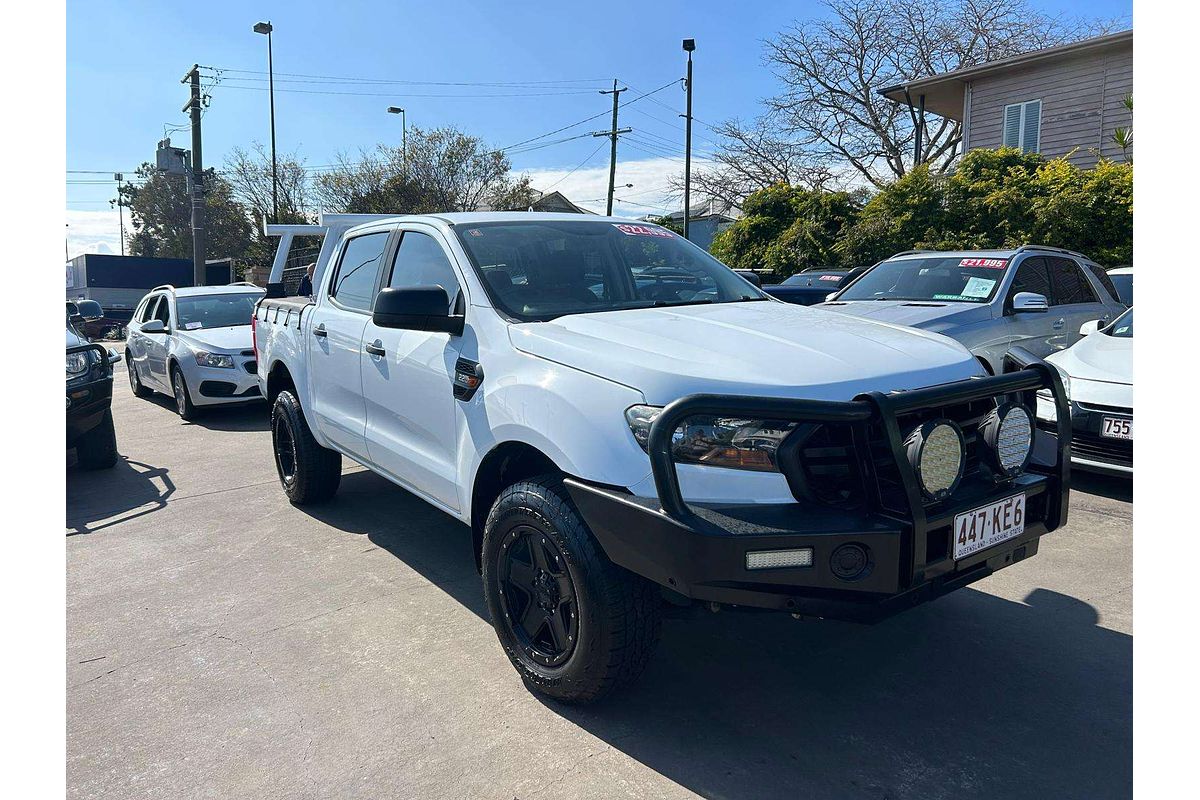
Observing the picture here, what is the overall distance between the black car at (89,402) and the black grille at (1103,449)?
701 centimetres

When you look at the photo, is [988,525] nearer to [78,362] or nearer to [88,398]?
[88,398]

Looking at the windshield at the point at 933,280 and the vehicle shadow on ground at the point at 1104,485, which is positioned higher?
the windshield at the point at 933,280

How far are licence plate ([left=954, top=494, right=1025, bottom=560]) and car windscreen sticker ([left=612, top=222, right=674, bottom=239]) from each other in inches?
85.8

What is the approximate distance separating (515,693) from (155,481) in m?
4.70

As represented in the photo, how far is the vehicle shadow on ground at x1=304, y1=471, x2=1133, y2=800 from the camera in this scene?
2.58m

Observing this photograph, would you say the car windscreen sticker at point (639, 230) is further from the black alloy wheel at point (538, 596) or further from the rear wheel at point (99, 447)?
the rear wheel at point (99, 447)

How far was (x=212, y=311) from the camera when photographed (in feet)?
34.5

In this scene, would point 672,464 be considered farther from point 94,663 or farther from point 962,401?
point 94,663

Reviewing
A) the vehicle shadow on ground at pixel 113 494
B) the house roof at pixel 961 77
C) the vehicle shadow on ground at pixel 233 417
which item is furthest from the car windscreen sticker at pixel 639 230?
the house roof at pixel 961 77

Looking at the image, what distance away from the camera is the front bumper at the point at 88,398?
629cm

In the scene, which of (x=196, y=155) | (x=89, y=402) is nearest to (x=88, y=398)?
(x=89, y=402)

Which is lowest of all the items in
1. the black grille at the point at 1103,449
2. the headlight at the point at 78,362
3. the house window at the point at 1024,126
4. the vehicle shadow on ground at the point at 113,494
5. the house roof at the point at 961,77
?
the vehicle shadow on ground at the point at 113,494

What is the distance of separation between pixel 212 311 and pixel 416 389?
7910 millimetres

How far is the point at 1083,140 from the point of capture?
19.1 meters
